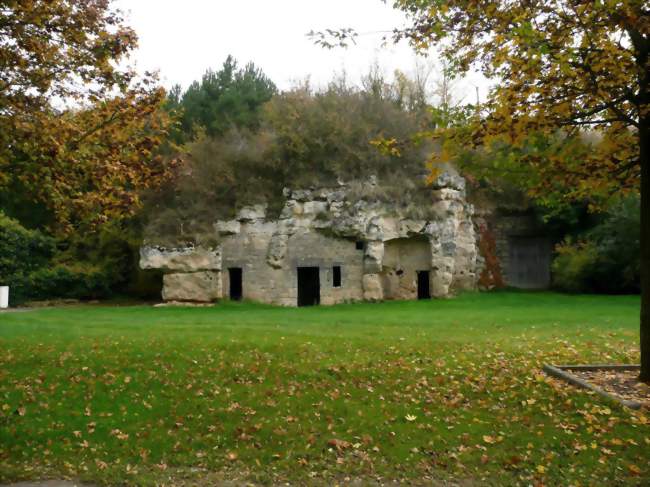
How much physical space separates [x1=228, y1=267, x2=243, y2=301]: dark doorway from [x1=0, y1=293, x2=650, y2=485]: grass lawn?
1443 cm

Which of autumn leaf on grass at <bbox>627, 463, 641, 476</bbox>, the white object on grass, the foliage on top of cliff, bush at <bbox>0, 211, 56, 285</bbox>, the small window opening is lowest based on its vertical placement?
autumn leaf on grass at <bbox>627, 463, 641, 476</bbox>

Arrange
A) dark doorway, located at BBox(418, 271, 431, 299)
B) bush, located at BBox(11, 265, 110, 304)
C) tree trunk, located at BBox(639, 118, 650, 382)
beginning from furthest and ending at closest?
dark doorway, located at BBox(418, 271, 431, 299) → bush, located at BBox(11, 265, 110, 304) → tree trunk, located at BBox(639, 118, 650, 382)

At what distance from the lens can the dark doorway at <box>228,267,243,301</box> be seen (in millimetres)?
28219

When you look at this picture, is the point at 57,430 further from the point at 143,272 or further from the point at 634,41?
the point at 143,272

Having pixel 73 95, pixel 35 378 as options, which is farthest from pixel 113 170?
pixel 35 378

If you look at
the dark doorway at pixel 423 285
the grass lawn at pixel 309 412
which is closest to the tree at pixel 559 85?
the grass lawn at pixel 309 412

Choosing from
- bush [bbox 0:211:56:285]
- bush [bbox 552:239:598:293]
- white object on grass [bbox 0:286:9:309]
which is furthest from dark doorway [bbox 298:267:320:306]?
white object on grass [bbox 0:286:9:309]

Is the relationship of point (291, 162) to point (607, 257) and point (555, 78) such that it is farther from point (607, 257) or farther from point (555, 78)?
point (555, 78)

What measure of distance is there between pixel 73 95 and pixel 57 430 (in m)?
5.41

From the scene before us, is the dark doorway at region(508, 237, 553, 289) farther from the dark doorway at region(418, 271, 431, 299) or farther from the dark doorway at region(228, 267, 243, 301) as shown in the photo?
the dark doorway at region(228, 267, 243, 301)

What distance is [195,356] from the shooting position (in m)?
10.9

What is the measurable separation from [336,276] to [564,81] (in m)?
20.3

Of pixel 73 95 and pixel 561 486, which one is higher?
pixel 73 95

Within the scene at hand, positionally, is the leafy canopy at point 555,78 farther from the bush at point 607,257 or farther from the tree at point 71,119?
the bush at point 607,257
